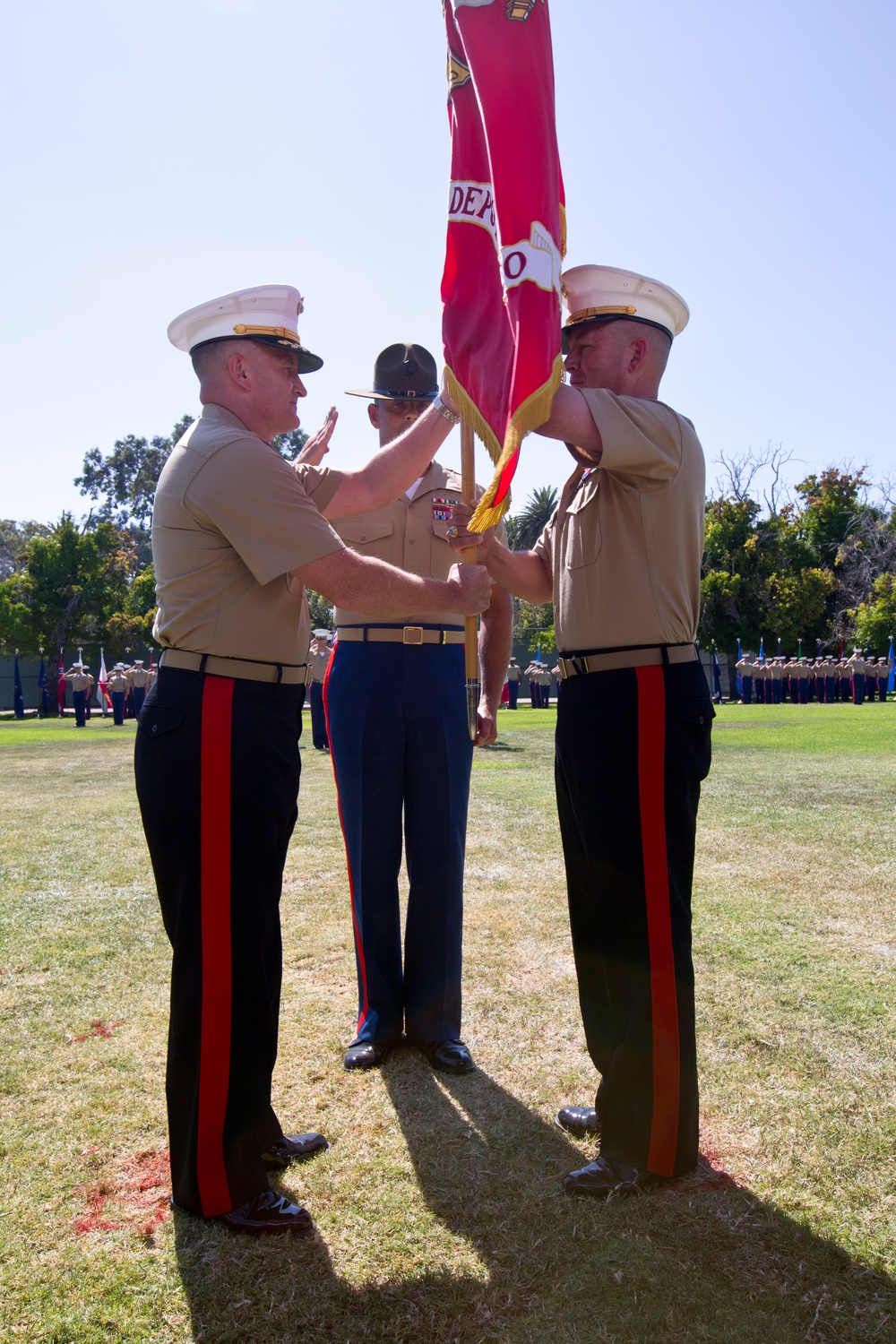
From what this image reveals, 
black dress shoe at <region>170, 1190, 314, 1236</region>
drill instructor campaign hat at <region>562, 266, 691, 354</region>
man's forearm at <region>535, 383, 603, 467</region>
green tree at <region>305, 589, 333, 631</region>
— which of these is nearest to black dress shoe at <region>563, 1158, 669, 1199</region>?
black dress shoe at <region>170, 1190, 314, 1236</region>

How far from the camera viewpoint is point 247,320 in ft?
9.44

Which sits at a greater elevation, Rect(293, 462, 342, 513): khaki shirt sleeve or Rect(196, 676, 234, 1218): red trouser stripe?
Rect(293, 462, 342, 513): khaki shirt sleeve

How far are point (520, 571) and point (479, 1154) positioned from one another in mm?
1924

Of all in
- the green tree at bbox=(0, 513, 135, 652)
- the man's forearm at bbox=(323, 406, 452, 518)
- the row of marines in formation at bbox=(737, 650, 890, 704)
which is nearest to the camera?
the man's forearm at bbox=(323, 406, 452, 518)

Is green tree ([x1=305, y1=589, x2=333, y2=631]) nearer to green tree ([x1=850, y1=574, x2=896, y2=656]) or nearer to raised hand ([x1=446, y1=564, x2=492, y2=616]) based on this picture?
green tree ([x1=850, y1=574, x2=896, y2=656])

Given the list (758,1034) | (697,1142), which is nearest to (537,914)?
(758,1034)

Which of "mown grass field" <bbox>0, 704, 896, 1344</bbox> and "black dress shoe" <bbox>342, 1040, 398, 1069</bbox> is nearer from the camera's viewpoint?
"mown grass field" <bbox>0, 704, 896, 1344</bbox>

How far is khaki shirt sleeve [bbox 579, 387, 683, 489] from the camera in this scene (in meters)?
2.66

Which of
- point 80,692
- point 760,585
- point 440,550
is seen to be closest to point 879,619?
point 760,585

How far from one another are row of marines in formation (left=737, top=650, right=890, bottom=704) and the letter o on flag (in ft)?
126

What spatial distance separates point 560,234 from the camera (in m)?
3.01

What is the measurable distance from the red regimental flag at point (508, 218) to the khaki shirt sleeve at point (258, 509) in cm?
55

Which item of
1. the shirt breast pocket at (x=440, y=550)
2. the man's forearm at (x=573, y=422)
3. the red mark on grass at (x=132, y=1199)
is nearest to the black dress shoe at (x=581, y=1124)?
the red mark on grass at (x=132, y=1199)

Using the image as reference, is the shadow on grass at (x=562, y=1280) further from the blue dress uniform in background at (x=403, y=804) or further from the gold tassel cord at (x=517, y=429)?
the gold tassel cord at (x=517, y=429)
